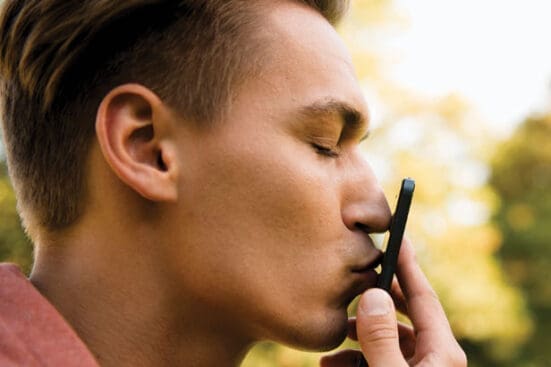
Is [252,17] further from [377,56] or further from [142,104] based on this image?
[377,56]

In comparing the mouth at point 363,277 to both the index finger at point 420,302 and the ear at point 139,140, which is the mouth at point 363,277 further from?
the ear at point 139,140

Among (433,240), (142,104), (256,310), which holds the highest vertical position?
(142,104)

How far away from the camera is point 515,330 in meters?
18.3

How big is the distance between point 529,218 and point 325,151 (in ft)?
82.3

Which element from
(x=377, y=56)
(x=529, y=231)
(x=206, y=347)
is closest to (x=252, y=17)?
(x=206, y=347)

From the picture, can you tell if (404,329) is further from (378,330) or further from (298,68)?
(298,68)

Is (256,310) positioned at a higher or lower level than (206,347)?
higher

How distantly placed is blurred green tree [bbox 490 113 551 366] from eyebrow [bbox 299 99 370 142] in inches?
836

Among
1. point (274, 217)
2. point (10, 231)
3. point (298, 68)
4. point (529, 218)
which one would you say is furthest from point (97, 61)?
point (529, 218)

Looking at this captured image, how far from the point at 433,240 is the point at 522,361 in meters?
8.92

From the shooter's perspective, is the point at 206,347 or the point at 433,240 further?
the point at 433,240

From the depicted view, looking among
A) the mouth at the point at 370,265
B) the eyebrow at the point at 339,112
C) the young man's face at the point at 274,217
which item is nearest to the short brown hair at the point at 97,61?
the young man's face at the point at 274,217

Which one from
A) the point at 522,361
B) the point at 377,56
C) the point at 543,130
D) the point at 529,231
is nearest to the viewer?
the point at 377,56

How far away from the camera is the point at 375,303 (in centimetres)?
227
